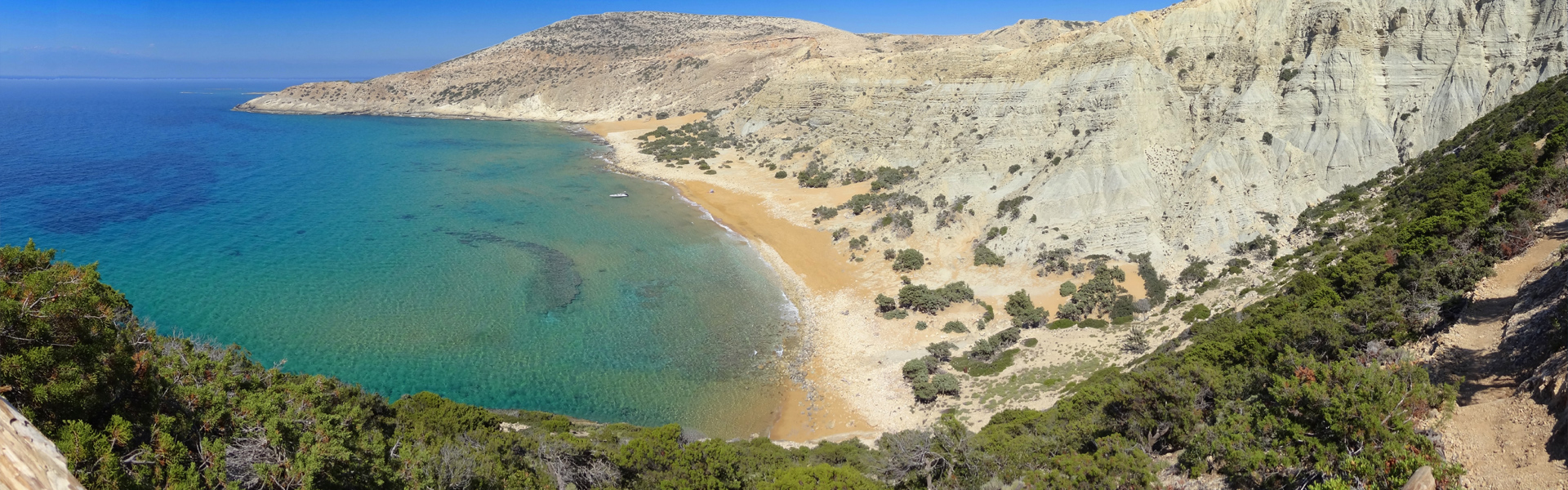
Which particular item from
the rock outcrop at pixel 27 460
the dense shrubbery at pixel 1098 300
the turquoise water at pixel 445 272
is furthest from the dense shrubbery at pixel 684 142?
the rock outcrop at pixel 27 460

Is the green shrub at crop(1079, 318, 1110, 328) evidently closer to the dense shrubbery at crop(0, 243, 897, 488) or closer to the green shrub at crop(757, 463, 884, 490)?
the dense shrubbery at crop(0, 243, 897, 488)

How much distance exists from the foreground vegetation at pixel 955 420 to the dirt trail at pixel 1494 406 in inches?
16.6

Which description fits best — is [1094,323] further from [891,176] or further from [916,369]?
A: [891,176]

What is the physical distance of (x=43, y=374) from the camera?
8047 mm

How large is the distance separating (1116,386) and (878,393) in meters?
9.53

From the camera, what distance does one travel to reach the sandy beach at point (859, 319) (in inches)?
896

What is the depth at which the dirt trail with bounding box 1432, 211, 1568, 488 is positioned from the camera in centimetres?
839

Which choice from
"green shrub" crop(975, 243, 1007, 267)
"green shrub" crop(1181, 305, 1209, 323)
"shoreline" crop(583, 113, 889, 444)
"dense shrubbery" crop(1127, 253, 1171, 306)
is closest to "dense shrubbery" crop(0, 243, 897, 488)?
"shoreline" crop(583, 113, 889, 444)

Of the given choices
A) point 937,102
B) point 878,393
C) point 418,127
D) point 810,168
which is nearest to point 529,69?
point 418,127

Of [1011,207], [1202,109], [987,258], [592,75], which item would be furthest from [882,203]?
[592,75]

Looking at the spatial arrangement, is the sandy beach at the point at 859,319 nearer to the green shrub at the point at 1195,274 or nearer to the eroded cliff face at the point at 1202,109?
the green shrub at the point at 1195,274

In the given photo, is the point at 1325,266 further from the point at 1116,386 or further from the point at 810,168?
the point at 810,168

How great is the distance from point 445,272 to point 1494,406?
38066 millimetres

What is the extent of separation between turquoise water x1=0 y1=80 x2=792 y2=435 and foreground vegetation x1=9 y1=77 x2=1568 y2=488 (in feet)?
15.4
